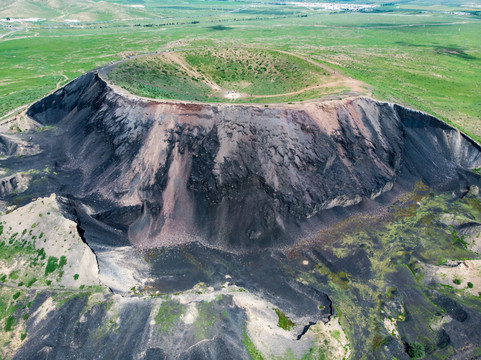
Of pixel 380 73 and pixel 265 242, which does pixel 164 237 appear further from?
pixel 380 73

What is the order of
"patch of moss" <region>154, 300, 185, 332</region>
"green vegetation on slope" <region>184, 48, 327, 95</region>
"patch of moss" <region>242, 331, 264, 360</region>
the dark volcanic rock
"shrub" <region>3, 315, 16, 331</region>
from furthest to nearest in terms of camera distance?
"green vegetation on slope" <region>184, 48, 327, 95</region>
the dark volcanic rock
"patch of moss" <region>154, 300, 185, 332</region>
"shrub" <region>3, 315, 16, 331</region>
"patch of moss" <region>242, 331, 264, 360</region>

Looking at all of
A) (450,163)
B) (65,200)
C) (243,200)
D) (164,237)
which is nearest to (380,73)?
(450,163)

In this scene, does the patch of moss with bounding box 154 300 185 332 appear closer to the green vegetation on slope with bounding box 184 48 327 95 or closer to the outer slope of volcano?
the outer slope of volcano

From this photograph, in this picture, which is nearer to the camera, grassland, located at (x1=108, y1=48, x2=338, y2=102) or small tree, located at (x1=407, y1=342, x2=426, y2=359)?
small tree, located at (x1=407, y1=342, x2=426, y2=359)

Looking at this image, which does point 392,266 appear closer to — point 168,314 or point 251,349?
point 251,349

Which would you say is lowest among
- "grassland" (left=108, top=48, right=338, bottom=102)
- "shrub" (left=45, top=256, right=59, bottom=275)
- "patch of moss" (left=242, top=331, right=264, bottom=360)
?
"patch of moss" (left=242, top=331, right=264, bottom=360)

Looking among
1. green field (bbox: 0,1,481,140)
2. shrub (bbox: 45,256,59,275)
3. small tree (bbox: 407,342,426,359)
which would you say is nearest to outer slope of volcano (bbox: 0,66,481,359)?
shrub (bbox: 45,256,59,275)

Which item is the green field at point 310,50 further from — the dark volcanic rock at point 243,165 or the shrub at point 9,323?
the shrub at point 9,323
